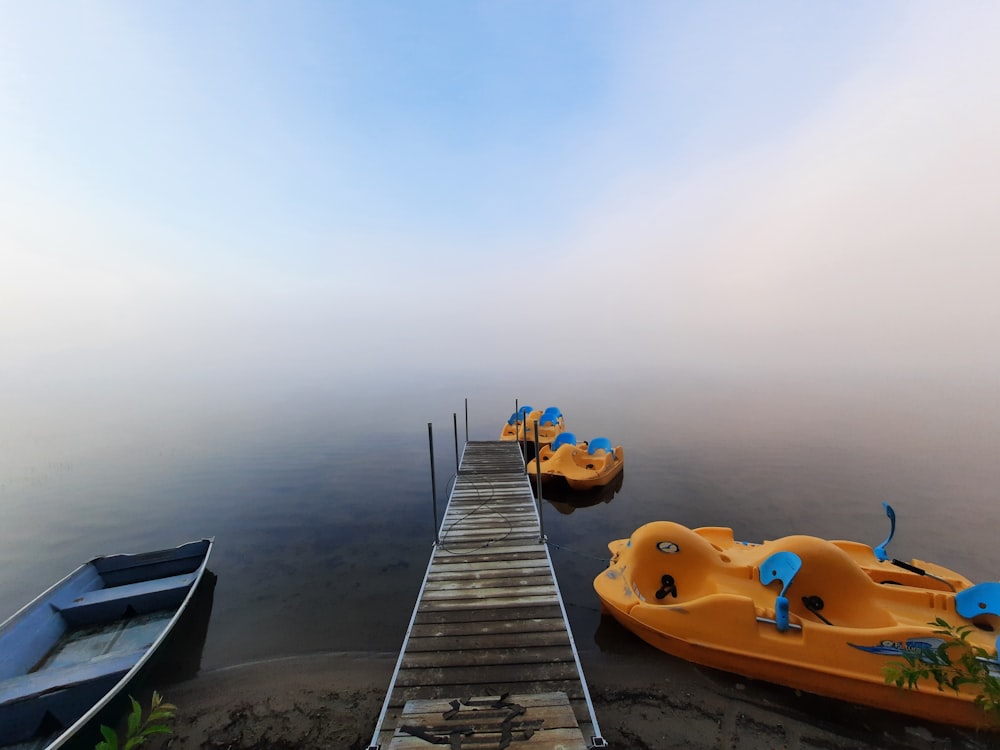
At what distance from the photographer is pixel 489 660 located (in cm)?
555

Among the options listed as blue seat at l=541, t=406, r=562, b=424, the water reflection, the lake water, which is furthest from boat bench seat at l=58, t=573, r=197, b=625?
blue seat at l=541, t=406, r=562, b=424

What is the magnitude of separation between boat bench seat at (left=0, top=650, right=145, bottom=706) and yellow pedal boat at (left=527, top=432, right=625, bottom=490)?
448 inches

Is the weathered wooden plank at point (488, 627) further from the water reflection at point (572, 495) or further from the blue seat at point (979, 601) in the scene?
the water reflection at point (572, 495)

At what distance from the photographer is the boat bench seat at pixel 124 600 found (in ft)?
27.0

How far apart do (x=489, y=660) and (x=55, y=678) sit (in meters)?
6.80

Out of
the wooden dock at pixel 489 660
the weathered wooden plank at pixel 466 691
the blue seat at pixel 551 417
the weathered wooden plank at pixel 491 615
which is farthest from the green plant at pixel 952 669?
the blue seat at pixel 551 417

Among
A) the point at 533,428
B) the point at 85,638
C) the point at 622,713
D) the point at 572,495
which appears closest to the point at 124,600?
the point at 85,638

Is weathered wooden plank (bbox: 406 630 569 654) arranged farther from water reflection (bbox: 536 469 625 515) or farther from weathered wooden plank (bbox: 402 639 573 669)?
water reflection (bbox: 536 469 625 515)

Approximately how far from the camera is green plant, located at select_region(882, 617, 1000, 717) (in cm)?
496

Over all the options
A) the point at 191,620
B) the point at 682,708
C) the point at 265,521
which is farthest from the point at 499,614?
the point at 265,521

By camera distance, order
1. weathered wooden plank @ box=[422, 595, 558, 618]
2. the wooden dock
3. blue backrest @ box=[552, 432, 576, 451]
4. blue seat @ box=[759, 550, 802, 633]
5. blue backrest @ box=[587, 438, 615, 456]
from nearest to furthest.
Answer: the wooden dock → blue seat @ box=[759, 550, 802, 633] → weathered wooden plank @ box=[422, 595, 558, 618] → blue backrest @ box=[587, 438, 615, 456] → blue backrest @ box=[552, 432, 576, 451]

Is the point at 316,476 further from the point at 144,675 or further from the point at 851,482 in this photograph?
the point at 851,482

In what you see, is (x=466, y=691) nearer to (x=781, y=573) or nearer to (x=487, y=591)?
(x=487, y=591)

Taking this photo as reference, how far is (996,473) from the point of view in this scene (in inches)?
774
